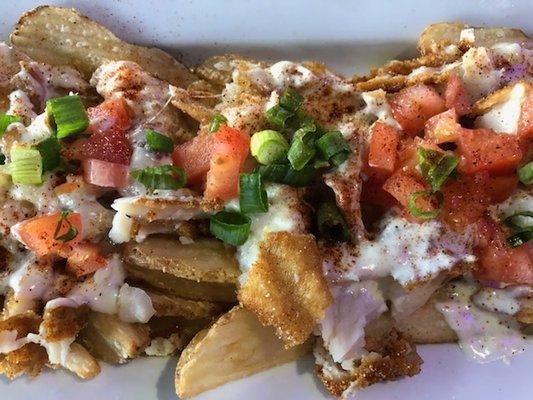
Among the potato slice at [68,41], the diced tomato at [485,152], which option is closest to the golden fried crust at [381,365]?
the diced tomato at [485,152]

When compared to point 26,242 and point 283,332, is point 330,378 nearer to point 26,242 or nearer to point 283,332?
point 283,332

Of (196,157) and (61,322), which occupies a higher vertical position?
(196,157)

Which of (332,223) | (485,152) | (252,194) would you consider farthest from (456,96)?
(252,194)

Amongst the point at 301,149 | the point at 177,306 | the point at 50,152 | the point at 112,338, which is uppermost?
the point at 301,149

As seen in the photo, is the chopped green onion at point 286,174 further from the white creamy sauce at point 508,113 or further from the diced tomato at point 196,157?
the white creamy sauce at point 508,113

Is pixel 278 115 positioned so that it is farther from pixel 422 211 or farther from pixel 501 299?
pixel 501 299

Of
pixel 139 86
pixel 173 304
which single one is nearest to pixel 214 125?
pixel 139 86

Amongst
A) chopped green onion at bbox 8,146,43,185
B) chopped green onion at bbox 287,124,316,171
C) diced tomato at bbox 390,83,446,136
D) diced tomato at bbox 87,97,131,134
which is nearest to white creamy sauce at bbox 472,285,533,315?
diced tomato at bbox 390,83,446,136
